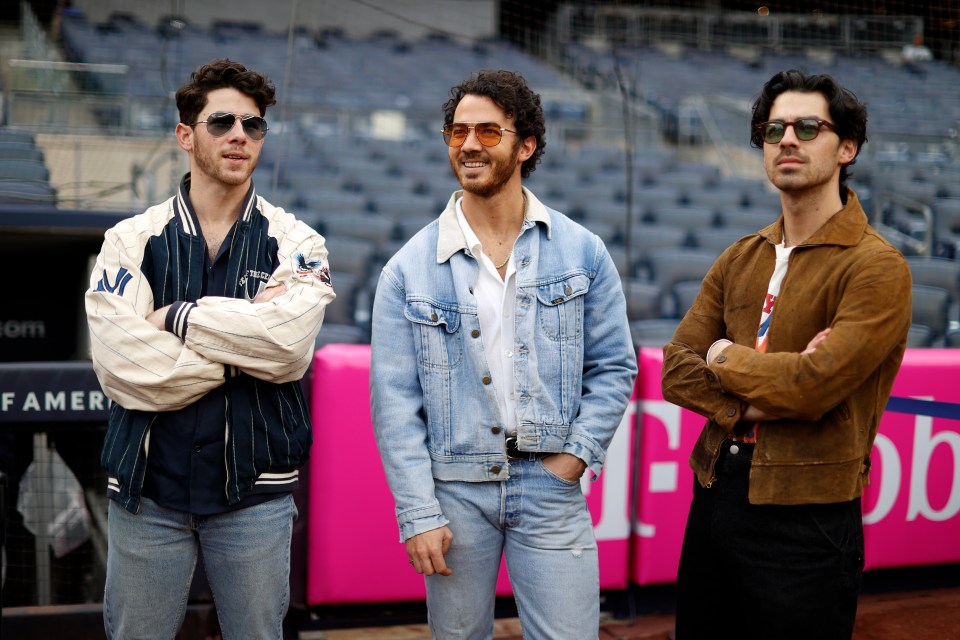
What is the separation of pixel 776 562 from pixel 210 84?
1847mm

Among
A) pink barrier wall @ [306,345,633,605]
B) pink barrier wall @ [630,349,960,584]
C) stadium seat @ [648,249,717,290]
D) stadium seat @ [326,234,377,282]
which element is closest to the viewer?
pink barrier wall @ [306,345,633,605]

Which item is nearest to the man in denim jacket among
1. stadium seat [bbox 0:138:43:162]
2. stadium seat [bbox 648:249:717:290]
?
stadium seat [bbox 0:138:43:162]

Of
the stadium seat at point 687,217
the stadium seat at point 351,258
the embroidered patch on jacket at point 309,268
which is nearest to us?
the embroidered patch on jacket at point 309,268

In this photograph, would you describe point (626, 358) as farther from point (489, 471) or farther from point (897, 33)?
point (897, 33)

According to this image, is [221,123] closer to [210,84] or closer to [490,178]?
[210,84]

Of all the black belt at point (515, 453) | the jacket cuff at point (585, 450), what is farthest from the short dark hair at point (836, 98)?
the black belt at point (515, 453)

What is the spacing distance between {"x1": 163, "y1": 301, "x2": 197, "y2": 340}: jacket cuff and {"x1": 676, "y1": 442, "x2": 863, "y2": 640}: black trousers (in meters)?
1.37

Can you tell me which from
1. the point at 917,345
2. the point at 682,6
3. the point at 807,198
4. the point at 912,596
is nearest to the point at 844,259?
the point at 807,198

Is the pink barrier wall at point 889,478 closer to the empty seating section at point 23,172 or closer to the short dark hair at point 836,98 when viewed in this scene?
the short dark hair at point 836,98

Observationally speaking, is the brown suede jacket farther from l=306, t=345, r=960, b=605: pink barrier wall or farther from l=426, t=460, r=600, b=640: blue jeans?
l=306, t=345, r=960, b=605: pink barrier wall

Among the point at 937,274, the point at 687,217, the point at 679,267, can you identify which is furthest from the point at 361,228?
the point at 937,274

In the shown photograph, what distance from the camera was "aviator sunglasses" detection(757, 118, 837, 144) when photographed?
2.18 metres

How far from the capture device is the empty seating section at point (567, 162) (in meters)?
6.46

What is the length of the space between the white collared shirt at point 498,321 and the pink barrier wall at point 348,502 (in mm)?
1261
